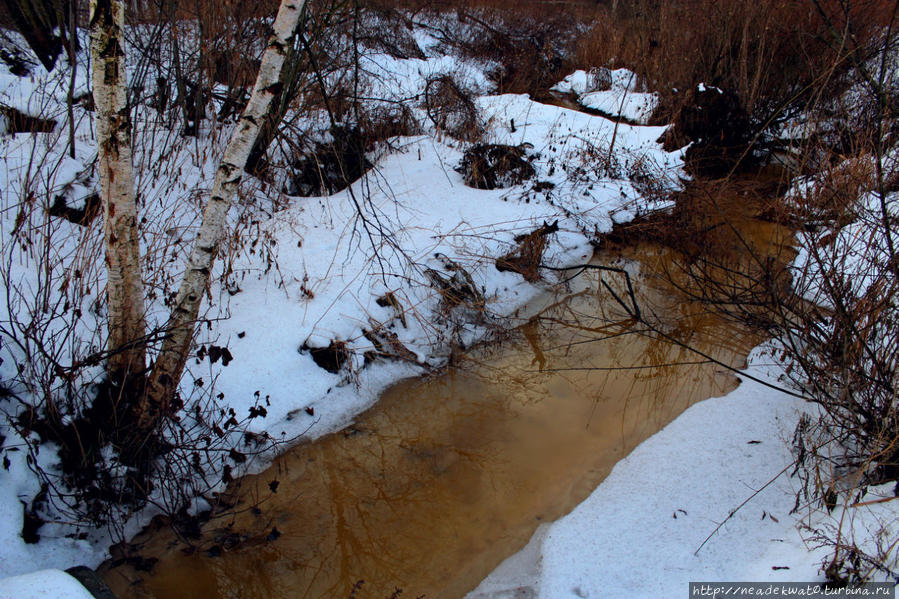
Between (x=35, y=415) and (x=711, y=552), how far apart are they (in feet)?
10.7

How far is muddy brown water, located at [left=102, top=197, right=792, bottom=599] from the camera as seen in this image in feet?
8.77

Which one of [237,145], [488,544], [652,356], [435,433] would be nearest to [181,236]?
[237,145]

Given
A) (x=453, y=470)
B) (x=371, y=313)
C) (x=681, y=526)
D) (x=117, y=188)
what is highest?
(x=371, y=313)

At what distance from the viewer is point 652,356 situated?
14.8 feet

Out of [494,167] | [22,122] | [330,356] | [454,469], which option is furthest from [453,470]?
[22,122]

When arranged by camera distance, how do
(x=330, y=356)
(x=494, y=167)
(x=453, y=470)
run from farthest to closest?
(x=494, y=167), (x=330, y=356), (x=453, y=470)

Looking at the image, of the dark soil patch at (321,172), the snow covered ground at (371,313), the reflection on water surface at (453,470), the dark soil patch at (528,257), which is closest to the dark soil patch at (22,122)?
the snow covered ground at (371,313)

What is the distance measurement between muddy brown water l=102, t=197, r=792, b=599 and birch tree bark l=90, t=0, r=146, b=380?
3.26ft

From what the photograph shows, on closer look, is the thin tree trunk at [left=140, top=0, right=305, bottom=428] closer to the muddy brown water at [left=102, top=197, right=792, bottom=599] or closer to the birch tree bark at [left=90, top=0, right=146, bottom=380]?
the birch tree bark at [left=90, top=0, right=146, bottom=380]

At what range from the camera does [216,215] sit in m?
2.53

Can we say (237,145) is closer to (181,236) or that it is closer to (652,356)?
(181,236)

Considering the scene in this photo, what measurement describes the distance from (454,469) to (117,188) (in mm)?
2265

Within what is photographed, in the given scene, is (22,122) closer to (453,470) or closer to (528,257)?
(528,257)

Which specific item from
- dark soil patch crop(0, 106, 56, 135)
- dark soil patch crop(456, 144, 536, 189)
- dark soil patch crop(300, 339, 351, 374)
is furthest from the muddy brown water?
dark soil patch crop(0, 106, 56, 135)
